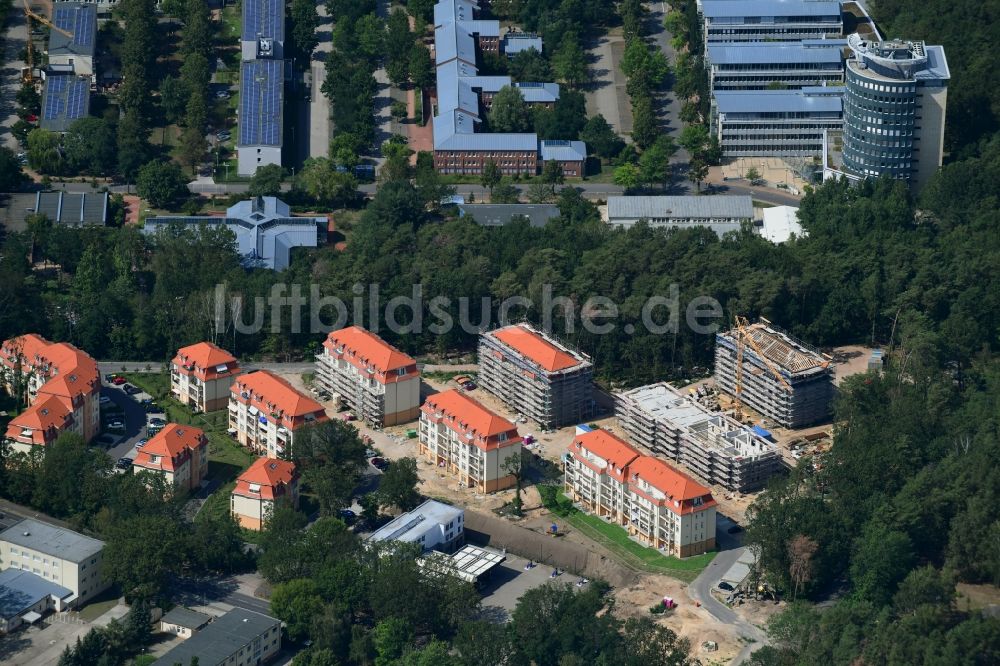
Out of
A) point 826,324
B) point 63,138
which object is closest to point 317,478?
point 826,324

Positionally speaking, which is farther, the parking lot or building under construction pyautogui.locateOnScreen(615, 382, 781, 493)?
the parking lot

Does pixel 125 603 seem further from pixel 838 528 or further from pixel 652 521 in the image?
pixel 838 528

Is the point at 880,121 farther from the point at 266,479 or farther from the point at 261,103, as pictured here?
the point at 266,479

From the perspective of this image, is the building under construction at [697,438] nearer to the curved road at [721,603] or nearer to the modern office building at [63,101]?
the curved road at [721,603]

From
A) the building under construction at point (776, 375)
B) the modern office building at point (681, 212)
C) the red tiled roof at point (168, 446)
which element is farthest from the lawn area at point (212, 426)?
the modern office building at point (681, 212)

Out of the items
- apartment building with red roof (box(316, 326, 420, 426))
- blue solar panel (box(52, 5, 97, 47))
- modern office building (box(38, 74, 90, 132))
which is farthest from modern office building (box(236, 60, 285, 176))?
apartment building with red roof (box(316, 326, 420, 426))

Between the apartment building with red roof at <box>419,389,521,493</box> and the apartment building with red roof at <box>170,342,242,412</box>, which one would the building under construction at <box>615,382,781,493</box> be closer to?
the apartment building with red roof at <box>419,389,521,493</box>
